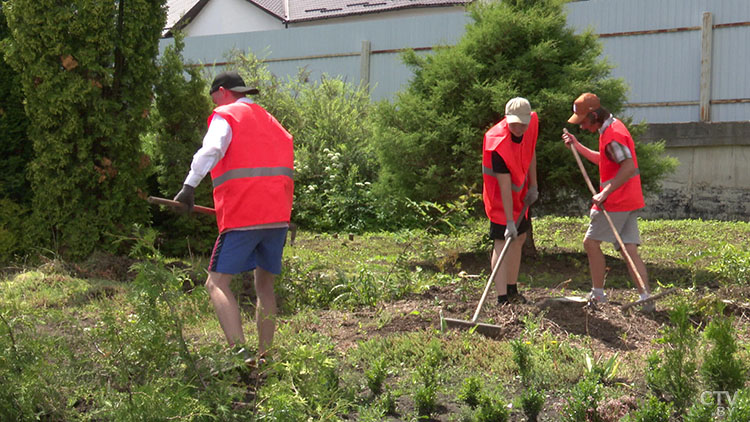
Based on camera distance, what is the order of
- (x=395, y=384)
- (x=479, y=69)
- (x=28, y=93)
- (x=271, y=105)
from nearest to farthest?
(x=395, y=384)
(x=28, y=93)
(x=479, y=69)
(x=271, y=105)

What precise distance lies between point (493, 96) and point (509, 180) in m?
2.38

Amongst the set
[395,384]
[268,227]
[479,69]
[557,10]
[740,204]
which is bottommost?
[740,204]

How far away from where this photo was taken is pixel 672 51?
12.5m

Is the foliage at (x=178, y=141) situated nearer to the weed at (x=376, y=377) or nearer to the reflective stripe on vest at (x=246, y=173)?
the reflective stripe on vest at (x=246, y=173)

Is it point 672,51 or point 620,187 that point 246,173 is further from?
point 672,51

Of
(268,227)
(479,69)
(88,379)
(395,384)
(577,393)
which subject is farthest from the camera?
(479,69)

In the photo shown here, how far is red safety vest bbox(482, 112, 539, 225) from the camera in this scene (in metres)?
5.55

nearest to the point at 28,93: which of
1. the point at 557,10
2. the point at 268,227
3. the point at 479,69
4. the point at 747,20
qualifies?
the point at 268,227

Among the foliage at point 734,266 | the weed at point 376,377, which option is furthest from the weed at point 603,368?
the foliage at point 734,266

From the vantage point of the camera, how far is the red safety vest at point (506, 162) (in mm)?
5547

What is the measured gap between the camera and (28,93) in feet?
22.7

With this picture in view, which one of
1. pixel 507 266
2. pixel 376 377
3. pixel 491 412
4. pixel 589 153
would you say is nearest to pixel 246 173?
pixel 376 377

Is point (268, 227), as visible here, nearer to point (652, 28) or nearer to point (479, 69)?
point (479, 69)

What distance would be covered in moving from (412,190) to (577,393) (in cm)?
495
